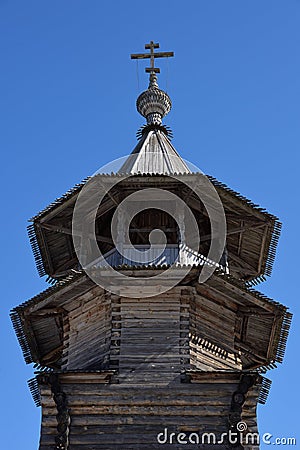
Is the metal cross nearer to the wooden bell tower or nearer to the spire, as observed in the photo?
the spire

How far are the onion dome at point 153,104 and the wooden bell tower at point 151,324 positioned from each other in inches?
123

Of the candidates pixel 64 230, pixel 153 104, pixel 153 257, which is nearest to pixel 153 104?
pixel 153 104

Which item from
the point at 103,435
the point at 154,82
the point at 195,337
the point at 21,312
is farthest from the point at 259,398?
the point at 154,82

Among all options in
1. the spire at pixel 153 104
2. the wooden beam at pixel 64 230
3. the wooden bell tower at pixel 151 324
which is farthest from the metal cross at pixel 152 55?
the wooden beam at pixel 64 230

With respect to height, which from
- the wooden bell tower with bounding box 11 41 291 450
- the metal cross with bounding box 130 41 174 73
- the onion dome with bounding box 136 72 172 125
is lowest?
the wooden bell tower with bounding box 11 41 291 450

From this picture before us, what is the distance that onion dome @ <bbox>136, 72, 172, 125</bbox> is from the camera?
23469mm

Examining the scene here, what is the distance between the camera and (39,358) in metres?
18.1

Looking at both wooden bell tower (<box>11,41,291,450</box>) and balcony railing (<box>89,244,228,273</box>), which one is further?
balcony railing (<box>89,244,228,273</box>)

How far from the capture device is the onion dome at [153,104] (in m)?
23.5

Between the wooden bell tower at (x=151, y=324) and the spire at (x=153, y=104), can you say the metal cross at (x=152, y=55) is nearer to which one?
the spire at (x=153, y=104)

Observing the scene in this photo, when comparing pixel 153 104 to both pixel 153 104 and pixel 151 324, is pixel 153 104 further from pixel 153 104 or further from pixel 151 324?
pixel 151 324

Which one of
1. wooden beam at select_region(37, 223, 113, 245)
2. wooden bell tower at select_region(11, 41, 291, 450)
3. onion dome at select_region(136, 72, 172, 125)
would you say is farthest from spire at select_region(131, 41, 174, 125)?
wooden beam at select_region(37, 223, 113, 245)

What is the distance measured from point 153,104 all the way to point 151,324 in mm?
9188

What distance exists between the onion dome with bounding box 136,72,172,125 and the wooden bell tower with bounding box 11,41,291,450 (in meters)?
3.13
